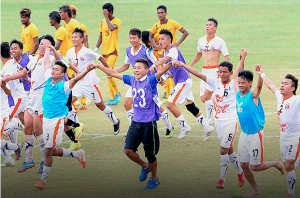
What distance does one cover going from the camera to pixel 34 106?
1104cm

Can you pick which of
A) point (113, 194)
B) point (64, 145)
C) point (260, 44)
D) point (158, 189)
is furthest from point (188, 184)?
point (260, 44)

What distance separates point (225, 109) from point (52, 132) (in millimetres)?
3042

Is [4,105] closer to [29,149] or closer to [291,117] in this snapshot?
[29,149]

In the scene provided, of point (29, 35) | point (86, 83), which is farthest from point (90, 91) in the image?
point (29, 35)

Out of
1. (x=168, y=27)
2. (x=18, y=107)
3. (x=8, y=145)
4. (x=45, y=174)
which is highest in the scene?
(x=168, y=27)

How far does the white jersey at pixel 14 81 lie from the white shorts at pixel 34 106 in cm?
57

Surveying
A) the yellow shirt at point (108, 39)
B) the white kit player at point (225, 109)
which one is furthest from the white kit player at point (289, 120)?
the yellow shirt at point (108, 39)

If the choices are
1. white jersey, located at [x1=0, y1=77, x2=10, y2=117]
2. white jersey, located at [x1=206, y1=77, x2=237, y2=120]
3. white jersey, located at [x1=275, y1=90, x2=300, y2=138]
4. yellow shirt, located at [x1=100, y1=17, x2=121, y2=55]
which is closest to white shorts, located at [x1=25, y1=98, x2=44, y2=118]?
white jersey, located at [x1=0, y1=77, x2=10, y2=117]

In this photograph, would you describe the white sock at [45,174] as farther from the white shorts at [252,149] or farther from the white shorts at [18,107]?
→ the white shorts at [252,149]

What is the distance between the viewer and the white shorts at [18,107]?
1145 centimetres

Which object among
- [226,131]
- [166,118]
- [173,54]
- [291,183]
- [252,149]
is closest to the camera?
[291,183]

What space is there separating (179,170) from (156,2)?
33937 mm

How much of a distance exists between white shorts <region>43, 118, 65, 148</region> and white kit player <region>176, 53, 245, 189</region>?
7.58ft

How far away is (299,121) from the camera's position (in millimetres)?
9375
